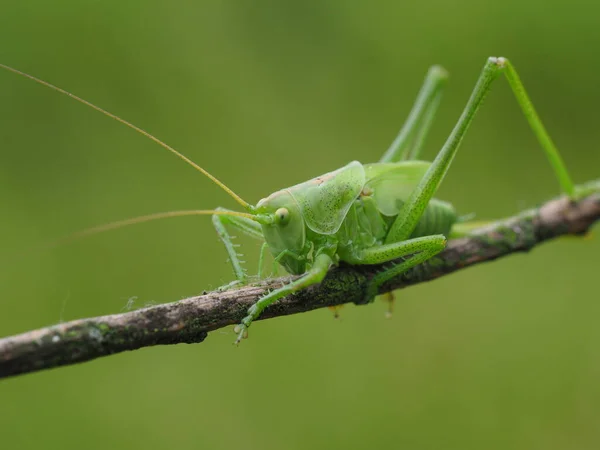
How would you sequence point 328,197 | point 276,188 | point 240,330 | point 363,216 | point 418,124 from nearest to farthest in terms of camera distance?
point 240,330
point 328,197
point 363,216
point 418,124
point 276,188

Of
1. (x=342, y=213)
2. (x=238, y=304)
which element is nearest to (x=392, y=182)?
(x=342, y=213)

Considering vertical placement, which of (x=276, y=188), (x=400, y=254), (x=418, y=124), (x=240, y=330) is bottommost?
(x=240, y=330)

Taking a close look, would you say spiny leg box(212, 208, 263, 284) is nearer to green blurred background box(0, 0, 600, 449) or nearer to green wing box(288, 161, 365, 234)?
green wing box(288, 161, 365, 234)

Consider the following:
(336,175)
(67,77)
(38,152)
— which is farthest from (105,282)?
(336,175)

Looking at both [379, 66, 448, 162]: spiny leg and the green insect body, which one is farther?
[379, 66, 448, 162]: spiny leg

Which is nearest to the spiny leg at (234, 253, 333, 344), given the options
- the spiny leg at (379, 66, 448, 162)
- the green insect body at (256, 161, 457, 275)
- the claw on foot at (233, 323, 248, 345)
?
the claw on foot at (233, 323, 248, 345)

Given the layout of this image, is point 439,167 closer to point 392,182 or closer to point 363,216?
point 392,182

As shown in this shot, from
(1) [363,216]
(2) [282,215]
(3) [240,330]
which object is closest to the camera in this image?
(3) [240,330]

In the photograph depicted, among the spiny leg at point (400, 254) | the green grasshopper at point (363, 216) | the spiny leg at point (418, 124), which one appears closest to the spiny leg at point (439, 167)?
the green grasshopper at point (363, 216)
